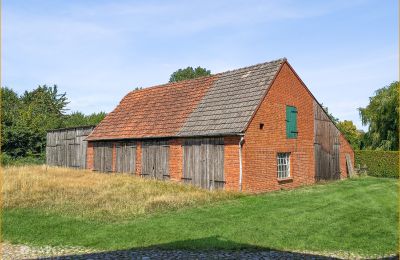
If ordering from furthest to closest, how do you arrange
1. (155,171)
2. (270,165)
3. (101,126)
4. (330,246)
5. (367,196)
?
(101,126) < (155,171) < (270,165) < (367,196) < (330,246)

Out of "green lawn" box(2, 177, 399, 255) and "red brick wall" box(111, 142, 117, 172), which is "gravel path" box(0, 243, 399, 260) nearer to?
"green lawn" box(2, 177, 399, 255)

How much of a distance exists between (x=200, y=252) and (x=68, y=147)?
86.7ft

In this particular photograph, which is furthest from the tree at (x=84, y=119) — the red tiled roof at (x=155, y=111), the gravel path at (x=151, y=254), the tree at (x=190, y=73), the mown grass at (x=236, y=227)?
the gravel path at (x=151, y=254)

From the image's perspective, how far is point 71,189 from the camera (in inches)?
753

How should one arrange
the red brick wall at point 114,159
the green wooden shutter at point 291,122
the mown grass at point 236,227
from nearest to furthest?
the mown grass at point 236,227 → the green wooden shutter at point 291,122 → the red brick wall at point 114,159

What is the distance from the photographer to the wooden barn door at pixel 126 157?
25.5m

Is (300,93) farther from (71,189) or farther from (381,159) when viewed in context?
(71,189)

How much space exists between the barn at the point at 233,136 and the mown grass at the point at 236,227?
3.77 meters

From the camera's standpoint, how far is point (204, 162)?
67.9 feet

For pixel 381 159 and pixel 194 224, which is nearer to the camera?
pixel 194 224

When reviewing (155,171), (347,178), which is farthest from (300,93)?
(155,171)

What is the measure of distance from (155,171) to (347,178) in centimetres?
1359

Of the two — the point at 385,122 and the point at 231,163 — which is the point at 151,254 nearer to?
the point at 231,163

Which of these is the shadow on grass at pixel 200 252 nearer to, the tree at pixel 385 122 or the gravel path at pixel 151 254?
the gravel path at pixel 151 254
